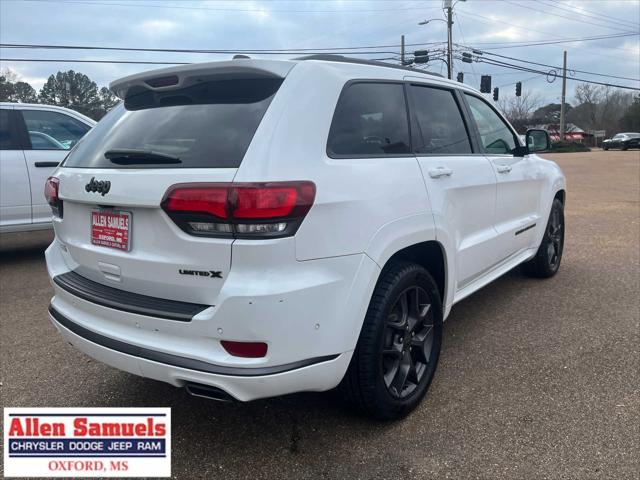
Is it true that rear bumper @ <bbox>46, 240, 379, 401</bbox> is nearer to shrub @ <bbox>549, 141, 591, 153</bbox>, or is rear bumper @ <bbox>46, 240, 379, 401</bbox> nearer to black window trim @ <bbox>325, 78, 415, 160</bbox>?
black window trim @ <bbox>325, 78, 415, 160</bbox>

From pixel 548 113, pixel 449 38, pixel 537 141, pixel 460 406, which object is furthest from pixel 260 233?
pixel 548 113

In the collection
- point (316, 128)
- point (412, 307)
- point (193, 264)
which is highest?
point (316, 128)

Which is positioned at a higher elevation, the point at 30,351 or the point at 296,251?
the point at 296,251

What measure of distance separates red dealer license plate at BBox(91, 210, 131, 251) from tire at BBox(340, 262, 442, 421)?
1.16 meters

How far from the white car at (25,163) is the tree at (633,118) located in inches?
2930

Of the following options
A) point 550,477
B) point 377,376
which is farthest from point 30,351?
point 550,477

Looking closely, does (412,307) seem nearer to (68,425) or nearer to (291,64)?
(291,64)

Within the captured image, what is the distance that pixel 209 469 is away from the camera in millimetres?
2480

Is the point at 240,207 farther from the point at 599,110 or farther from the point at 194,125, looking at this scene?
the point at 599,110

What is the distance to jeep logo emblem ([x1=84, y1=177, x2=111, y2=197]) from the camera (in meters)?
2.44

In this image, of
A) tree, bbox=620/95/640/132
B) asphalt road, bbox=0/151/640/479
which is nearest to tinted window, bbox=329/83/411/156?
asphalt road, bbox=0/151/640/479

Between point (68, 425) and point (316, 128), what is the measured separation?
1.83 m

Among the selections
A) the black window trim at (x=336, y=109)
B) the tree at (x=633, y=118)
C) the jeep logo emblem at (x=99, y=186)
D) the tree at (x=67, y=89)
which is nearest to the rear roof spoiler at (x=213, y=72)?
the black window trim at (x=336, y=109)

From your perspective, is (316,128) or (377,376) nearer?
(316,128)
